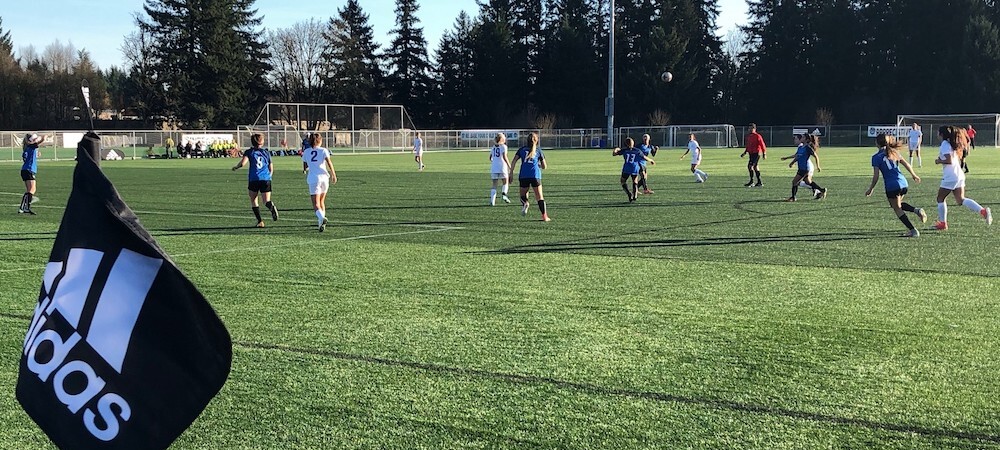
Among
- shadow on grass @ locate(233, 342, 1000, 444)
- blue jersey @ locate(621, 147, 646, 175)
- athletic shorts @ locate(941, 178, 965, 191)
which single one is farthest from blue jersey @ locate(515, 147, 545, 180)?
shadow on grass @ locate(233, 342, 1000, 444)

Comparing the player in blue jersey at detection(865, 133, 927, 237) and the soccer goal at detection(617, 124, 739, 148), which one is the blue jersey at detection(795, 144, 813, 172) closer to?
the player in blue jersey at detection(865, 133, 927, 237)

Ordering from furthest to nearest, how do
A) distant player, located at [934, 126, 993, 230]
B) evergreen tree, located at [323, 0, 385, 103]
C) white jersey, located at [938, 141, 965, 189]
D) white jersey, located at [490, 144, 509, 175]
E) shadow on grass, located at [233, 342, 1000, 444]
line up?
1. evergreen tree, located at [323, 0, 385, 103]
2. white jersey, located at [490, 144, 509, 175]
3. white jersey, located at [938, 141, 965, 189]
4. distant player, located at [934, 126, 993, 230]
5. shadow on grass, located at [233, 342, 1000, 444]

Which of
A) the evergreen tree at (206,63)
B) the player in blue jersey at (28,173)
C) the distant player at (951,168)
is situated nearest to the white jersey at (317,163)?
the player in blue jersey at (28,173)

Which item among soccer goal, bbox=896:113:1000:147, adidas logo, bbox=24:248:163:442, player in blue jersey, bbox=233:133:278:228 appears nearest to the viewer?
adidas logo, bbox=24:248:163:442

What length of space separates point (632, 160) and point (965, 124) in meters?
51.4

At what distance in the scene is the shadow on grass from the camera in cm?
456

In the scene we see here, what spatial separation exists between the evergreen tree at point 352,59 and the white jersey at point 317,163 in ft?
233

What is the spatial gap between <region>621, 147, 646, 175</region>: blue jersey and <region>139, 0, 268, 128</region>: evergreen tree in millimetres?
63714

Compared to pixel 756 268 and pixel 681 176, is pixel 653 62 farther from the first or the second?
pixel 756 268

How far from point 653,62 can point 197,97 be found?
41.6 metres

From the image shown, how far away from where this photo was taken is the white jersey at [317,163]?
→ 14.8 meters

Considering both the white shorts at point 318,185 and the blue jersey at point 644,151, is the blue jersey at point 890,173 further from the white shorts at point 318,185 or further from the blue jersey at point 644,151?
the white shorts at point 318,185

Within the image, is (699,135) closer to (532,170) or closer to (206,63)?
(206,63)

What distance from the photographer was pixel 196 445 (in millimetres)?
4438
